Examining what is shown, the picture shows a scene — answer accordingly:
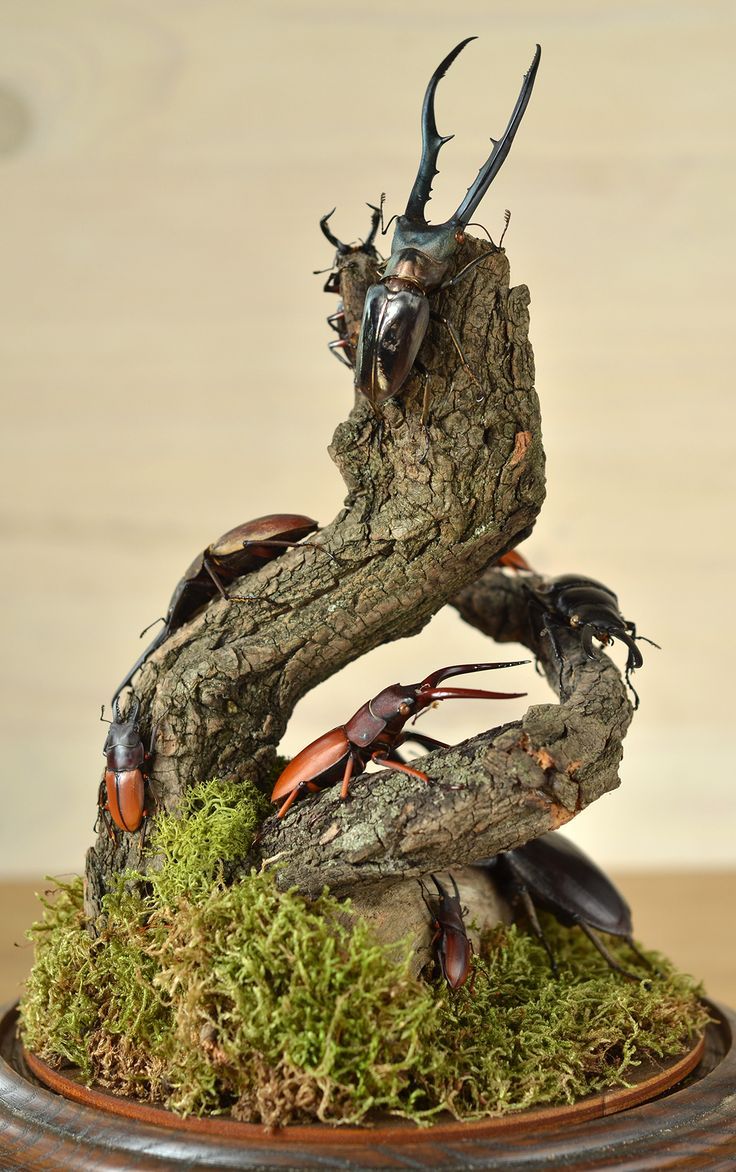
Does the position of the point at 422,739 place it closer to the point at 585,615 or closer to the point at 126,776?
the point at 585,615

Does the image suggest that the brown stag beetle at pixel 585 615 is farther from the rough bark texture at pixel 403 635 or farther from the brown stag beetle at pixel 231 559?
the brown stag beetle at pixel 231 559

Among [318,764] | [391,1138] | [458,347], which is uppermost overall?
[458,347]

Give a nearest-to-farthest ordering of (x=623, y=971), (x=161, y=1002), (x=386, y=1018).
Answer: (x=386, y=1018) < (x=161, y=1002) < (x=623, y=971)

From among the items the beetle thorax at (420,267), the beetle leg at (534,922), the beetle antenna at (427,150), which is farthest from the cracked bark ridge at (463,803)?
the beetle antenna at (427,150)

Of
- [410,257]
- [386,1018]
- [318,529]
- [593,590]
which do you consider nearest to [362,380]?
[410,257]

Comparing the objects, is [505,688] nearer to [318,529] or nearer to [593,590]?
[593,590]

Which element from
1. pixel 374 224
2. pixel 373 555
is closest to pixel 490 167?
pixel 374 224

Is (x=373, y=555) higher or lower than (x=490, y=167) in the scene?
lower
